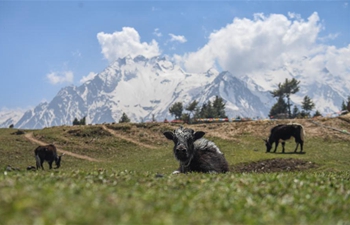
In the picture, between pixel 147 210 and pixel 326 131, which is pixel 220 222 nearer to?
pixel 147 210

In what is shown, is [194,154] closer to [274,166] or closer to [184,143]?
[184,143]

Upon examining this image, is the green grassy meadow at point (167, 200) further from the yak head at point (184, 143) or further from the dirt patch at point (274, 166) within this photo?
the dirt patch at point (274, 166)

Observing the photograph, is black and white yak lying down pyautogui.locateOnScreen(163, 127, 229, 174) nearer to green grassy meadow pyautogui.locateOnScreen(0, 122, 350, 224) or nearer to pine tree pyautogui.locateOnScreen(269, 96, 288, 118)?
green grassy meadow pyautogui.locateOnScreen(0, 122, 350, 224)

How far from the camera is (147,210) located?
21.2ft

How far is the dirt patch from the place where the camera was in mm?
31703

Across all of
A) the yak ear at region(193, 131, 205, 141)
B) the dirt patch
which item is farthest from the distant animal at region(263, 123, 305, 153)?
the yak ear at region(193, 131, 205, 141)

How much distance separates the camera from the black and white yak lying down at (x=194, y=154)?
55.2 ft

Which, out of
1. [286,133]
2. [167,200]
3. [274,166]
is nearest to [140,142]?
[286,133]

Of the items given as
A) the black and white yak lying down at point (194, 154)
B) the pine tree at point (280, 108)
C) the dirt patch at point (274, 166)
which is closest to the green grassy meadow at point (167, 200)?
the black and white yak lying down at point (194, 154)

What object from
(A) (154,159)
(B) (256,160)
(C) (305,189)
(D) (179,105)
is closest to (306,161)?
(B) (256,160)

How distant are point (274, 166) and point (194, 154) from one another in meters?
16.2

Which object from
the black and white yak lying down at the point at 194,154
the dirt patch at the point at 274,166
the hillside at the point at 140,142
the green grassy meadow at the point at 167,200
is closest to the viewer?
the green grassy meadow at the point at 167,200

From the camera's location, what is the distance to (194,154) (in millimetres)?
18000

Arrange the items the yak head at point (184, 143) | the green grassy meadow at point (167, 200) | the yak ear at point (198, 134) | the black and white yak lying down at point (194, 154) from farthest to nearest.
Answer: the yak ear at point (198, 134), the black and white yak lying down at point (194, 154), the yak head at point (184, 143), the green grassy meadow at point (167, 200)
